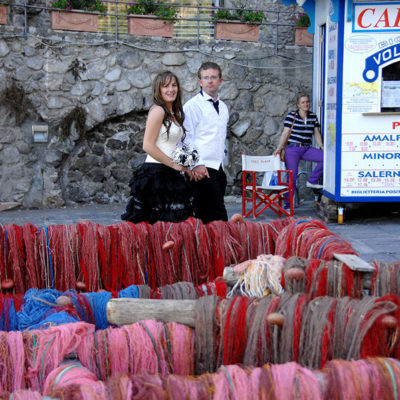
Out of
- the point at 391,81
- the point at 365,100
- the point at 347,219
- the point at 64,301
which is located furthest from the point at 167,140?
the point at 347,219

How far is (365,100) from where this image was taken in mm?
6457

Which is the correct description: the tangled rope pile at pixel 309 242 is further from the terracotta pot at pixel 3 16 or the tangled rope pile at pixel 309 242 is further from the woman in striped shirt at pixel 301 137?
the terracotta pot at pixel 3 16

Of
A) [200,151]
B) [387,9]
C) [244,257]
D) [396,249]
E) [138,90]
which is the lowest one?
[396,249]

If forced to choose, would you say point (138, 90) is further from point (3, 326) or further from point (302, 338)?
point (302, 338)

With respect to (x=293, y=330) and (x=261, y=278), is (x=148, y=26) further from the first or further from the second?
(x=293, y=330)

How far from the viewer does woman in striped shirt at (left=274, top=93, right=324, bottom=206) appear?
7586 mm

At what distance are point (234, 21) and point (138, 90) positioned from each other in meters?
1.64

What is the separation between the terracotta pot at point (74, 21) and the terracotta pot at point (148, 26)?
50 cm

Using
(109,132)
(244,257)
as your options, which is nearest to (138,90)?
(109,132)

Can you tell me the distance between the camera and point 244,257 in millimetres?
3090

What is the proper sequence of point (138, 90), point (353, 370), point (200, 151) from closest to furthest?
point (353, 370) → point (200, 151) → point (138, 90)

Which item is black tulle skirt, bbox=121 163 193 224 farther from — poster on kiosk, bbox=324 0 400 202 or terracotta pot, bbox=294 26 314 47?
terracotta pot, bbox=294 26 314 47

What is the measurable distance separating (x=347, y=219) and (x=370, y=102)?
1.39 metres

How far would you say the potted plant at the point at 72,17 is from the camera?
309 inches
